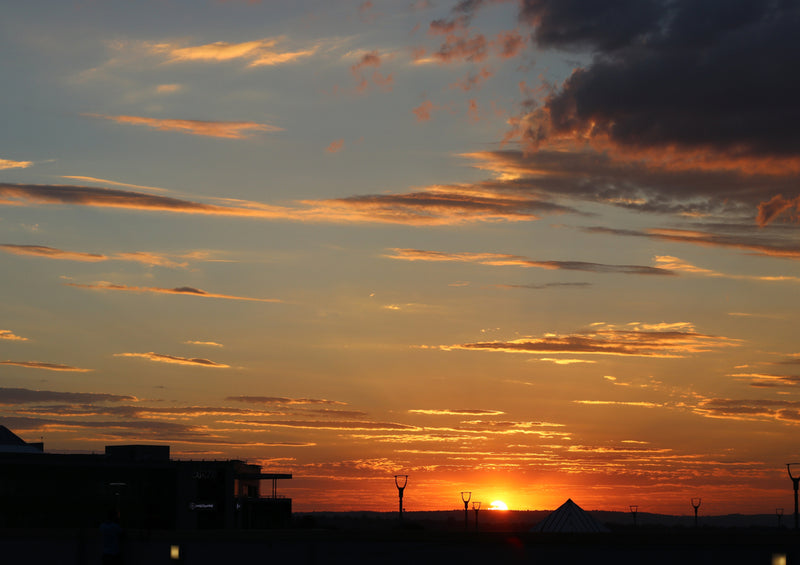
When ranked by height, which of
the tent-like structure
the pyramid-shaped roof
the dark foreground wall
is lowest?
the dark foreground wall

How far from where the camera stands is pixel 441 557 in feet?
142

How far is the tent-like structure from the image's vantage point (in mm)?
111562

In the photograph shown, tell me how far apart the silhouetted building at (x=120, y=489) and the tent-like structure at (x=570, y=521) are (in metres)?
61.3

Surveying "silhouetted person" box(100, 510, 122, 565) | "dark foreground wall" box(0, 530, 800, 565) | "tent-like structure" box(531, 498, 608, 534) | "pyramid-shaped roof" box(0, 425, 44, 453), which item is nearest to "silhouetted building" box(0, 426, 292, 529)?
"pyramid-shaped roof" box(0, 425, 44, 453)

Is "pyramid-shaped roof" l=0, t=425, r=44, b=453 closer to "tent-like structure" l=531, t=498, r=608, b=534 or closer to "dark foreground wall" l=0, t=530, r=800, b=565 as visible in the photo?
"tent-like structure" l=531, t=498, r=608, b=534

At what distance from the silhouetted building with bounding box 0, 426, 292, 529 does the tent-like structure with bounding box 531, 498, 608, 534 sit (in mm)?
61289

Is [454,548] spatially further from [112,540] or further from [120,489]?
[120,489]

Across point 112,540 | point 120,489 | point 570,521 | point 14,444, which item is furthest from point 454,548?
point 14,444

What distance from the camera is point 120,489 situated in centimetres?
15362

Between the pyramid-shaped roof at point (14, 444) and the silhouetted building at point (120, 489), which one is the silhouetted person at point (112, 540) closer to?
the silhouetted building at point (120, 489)

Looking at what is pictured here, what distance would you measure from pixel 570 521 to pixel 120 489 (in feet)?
246

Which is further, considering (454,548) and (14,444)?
(14,444)

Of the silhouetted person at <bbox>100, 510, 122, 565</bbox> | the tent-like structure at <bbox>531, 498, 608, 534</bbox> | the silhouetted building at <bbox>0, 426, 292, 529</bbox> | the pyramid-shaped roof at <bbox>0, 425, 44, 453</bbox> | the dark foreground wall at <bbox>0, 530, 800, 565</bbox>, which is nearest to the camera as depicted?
the silhouetted person at <bbox>100, 510, 122, 565</bbox>

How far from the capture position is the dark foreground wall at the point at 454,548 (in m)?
42.6
